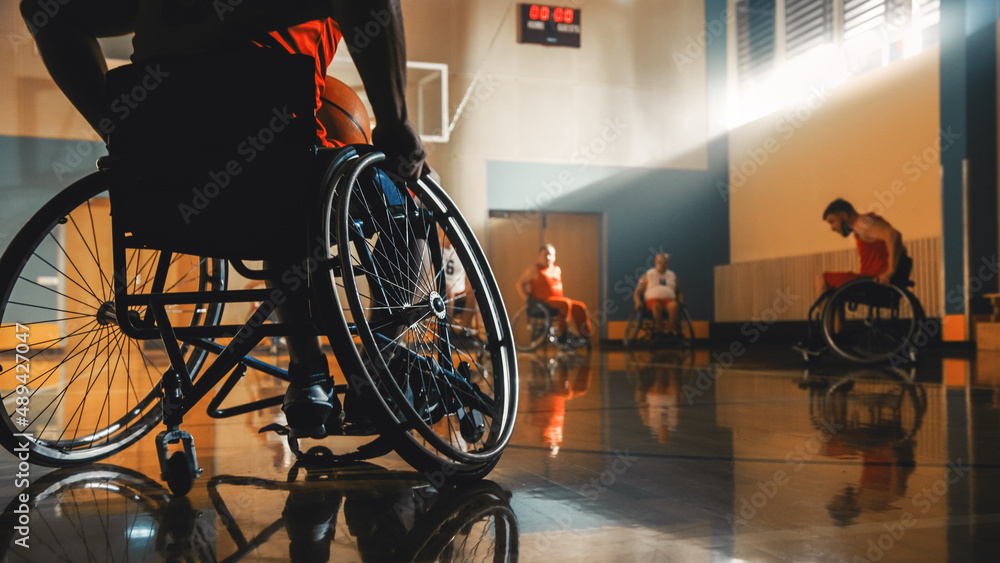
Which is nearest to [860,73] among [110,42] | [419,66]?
[419,66]

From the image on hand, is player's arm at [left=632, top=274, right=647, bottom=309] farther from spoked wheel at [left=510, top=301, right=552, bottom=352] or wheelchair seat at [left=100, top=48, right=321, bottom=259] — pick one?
wheelchair seat at [left=100, top=48, right=321, bottom=259]

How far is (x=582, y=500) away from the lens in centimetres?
120

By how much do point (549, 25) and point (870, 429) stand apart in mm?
7758

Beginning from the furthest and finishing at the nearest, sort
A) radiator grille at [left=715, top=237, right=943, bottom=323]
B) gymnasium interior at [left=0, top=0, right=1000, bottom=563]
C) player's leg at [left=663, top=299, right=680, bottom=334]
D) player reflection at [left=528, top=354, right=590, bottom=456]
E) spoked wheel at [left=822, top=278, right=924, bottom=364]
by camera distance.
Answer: player's leg at [left=663, top=299, right=680, bottom=334] < radiator grille at [left=715, top=237, right=943, bottom=323] < spoked wheel at [left=822, top=278, right=924, bottom=364] < player reflection at [left=528, top=354, right=590, bottom=456] < gymnasium interior at [left=0, top=0, right=1000, bottom=563]

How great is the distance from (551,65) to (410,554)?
342 inches

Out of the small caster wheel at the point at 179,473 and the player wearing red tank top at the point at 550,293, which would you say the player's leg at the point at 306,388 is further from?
the player wearing red tank top at the point at 550,293

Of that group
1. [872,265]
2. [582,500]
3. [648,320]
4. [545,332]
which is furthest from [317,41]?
[648,320]

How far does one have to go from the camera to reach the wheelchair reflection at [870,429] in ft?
3.88

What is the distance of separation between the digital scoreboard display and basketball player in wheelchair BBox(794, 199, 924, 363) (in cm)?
A: 488

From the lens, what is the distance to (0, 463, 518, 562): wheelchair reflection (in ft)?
3.11

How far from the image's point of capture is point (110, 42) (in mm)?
7348

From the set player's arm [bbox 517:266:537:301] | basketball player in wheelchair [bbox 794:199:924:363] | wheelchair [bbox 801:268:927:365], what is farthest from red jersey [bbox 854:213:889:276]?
player's arm [bbox 517:266:537:301]

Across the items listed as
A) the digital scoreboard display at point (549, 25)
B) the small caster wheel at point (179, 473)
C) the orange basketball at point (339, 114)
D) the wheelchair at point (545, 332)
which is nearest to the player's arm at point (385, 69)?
the orange basketball at point (339, 114)

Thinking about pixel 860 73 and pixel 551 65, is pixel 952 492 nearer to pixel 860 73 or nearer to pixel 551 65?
pixel 860 73
